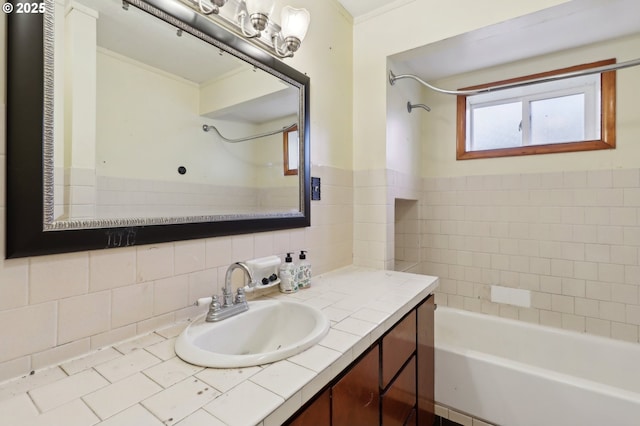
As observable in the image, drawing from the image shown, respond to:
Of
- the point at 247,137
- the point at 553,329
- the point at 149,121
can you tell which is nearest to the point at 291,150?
the point at 247,137

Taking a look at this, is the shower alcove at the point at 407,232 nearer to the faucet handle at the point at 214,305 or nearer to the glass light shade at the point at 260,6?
the glass light shade at the point at 260,6

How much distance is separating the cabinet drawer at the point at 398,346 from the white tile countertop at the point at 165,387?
0.15 metres

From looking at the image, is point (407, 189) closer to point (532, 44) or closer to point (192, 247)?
point (532, 44)

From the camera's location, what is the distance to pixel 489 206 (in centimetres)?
223

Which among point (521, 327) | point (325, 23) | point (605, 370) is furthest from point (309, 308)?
point (605, 370)

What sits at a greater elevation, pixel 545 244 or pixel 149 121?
pixel 149 121

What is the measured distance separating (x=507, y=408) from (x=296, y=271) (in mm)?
1354

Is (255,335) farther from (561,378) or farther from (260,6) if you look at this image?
(561,378)

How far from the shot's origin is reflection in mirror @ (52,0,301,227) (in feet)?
2.44

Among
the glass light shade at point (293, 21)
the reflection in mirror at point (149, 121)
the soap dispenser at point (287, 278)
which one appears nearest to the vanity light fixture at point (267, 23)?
the glass light shade at point (293, 21)

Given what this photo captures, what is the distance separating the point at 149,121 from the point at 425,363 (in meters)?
1.55

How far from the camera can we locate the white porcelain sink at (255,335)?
714mm

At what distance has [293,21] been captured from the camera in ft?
4.15

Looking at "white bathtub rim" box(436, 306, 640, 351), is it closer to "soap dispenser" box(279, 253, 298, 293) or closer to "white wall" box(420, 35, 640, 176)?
"white wall" box(420, 35, 640, 176)
